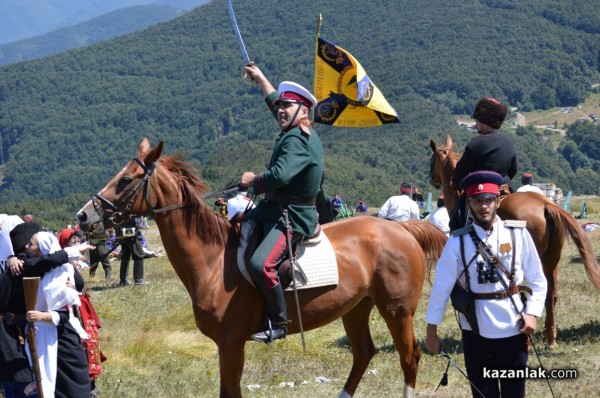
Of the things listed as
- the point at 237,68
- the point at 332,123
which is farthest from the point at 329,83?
the point at 237,68

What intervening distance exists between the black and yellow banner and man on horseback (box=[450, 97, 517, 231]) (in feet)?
6.89

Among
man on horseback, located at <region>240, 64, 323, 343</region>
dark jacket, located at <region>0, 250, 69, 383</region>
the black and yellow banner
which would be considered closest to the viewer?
dark jacket, located at <region>0, 250, 69, 383</region>

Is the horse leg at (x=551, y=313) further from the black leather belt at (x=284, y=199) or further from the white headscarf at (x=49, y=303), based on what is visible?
the white headscarf at (x=49, y=303)

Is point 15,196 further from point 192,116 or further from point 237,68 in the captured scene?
point 237,68

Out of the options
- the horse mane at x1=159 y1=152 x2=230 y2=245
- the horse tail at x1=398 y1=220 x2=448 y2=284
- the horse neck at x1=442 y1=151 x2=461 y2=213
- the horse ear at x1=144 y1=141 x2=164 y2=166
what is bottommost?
the horse tail at x1=398 y1=220 x2=448 y2=284

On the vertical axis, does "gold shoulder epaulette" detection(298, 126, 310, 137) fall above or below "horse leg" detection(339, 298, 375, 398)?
above

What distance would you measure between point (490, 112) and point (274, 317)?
288 centimetres

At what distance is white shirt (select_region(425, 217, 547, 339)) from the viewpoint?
5.84 m

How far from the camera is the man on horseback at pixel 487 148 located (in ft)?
28.4

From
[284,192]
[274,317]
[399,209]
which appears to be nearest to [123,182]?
[284,192]

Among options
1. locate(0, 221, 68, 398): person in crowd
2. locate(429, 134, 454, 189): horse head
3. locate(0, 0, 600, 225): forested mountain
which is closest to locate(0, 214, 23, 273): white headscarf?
locate(0, 221, 68, 398): person in crowd

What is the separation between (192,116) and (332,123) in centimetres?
15378

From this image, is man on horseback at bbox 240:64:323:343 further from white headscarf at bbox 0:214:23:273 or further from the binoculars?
the binoculars

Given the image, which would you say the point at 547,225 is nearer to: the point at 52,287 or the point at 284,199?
the point at 284,199
